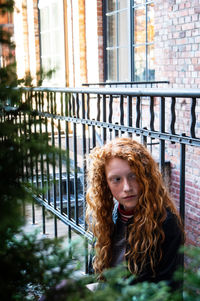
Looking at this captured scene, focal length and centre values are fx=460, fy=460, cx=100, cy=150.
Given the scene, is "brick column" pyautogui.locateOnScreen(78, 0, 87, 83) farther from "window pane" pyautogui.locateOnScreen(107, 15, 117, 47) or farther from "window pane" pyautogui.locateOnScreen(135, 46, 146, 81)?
"window pane" pyautogui.locateOnScreen(135, 46, 146, 81)

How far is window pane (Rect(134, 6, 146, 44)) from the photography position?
702cm

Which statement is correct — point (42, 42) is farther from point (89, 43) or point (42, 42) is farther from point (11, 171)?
point (11, 171)

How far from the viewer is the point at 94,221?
190cm

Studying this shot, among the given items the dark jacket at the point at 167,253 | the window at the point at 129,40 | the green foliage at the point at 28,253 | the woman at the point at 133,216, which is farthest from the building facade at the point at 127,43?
the green foliage at the point at 28,253

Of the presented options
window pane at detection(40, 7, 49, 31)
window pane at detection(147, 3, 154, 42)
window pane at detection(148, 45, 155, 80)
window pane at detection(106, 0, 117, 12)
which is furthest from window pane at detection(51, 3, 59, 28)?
window pane at detection(148, 45, 155, 80)

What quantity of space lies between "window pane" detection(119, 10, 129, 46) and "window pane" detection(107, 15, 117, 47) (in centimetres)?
25

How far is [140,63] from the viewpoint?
23.6 ft

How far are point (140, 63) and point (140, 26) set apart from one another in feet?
1.88

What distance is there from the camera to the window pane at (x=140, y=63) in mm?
7059

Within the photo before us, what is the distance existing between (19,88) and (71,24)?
8.73 metres

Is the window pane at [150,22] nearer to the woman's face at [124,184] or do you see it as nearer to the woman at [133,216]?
the woman at [133,216]

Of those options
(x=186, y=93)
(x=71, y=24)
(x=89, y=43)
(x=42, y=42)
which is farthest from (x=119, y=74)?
(x=186, y=93)

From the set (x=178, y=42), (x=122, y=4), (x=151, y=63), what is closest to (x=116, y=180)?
(x=178, y=42)

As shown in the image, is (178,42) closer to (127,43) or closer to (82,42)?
(127,43)
